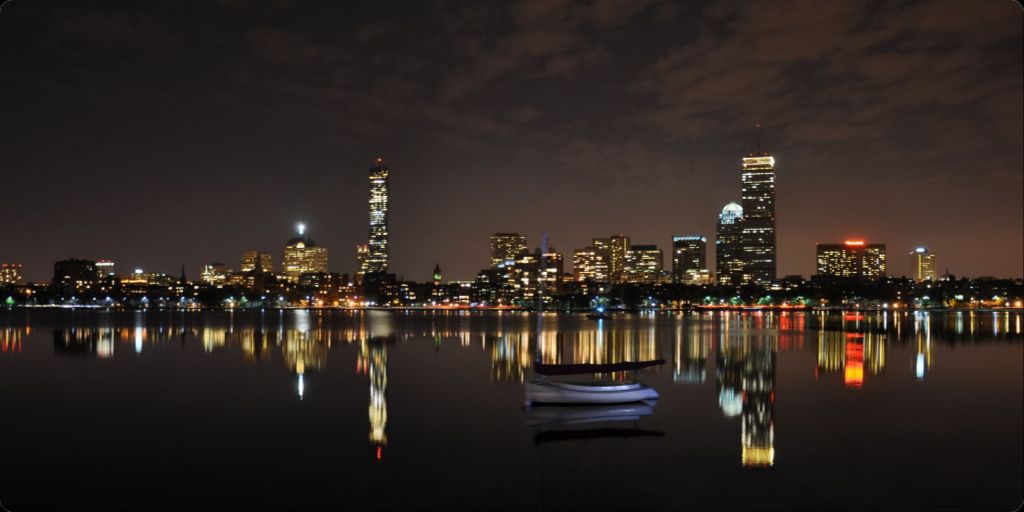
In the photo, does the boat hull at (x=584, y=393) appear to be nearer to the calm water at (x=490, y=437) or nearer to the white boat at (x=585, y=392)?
the white boat at (x=585, y=392)

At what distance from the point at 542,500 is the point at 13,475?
52.4ft

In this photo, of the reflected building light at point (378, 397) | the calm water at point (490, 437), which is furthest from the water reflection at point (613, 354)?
the calm water at point (490, 437)

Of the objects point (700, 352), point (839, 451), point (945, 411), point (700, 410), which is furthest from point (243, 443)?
point (700, 352)

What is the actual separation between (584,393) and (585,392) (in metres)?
0.06

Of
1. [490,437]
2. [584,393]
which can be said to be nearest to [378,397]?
[490,437]

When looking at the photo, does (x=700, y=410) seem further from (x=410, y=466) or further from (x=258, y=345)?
(x=258, y=345)

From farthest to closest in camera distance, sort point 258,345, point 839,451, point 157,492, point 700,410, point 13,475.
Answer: point 258,345, point 700,410, point 839,451, point 13,475, point 157,492

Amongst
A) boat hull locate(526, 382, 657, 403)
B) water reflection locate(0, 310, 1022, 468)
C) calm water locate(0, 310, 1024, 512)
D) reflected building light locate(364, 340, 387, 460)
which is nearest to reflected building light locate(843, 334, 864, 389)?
water reflection locate(0, 310, 1022, 468)

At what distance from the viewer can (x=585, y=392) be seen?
31.5 metres

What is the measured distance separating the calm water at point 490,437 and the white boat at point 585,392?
646 millimetres

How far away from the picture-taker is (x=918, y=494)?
861 inches

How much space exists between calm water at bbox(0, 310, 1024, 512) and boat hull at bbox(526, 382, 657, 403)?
639 millimetres

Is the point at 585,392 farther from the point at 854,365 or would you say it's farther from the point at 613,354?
the point at 854,365

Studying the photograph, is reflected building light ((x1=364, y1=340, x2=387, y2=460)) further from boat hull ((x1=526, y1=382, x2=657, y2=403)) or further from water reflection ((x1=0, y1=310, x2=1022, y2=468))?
boat hull ((x1=526, y1=382, x2=657, y2=403))
